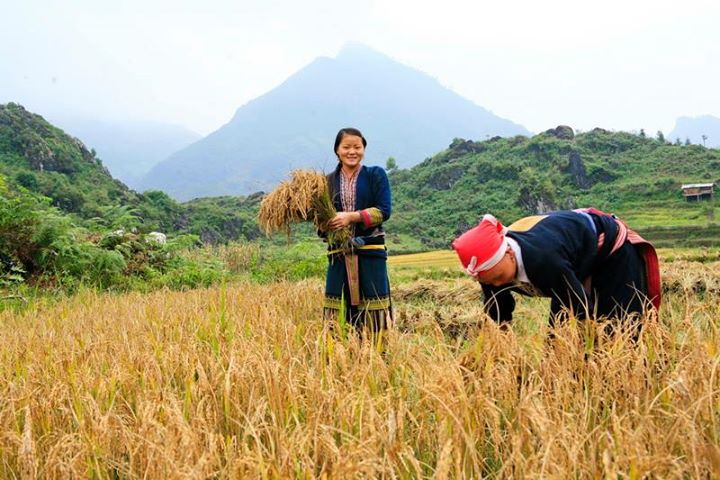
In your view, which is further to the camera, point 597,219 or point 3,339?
point 3,339

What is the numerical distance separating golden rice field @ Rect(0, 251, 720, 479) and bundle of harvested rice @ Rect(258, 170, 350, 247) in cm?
71

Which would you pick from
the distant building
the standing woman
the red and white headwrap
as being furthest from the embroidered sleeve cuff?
the distant building

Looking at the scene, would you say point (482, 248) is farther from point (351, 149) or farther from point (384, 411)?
point (351, 149)

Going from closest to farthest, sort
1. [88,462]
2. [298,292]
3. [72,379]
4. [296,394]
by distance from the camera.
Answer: [88,462], [296,394], [72,379], [298,292]

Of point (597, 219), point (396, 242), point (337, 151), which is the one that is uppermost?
point (337, 151)

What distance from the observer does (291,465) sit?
1.18 metres

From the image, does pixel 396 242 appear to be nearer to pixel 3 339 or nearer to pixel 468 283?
pixel 468 283

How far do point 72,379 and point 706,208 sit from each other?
2850 cm

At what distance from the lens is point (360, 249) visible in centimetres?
298

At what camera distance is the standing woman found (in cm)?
296

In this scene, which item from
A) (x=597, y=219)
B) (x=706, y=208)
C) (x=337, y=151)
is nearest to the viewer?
(x=597, y=219)

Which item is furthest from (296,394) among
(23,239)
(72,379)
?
(23,239)

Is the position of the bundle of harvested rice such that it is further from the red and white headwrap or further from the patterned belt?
the red and white headwrap

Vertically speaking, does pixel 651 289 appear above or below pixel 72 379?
above
